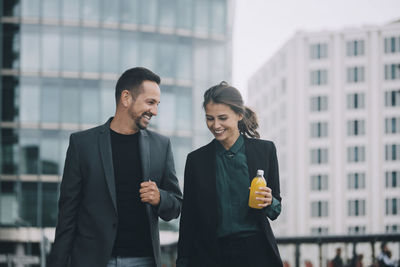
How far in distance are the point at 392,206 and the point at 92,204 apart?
7484 centimetres

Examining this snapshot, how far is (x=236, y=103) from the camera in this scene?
4473mm

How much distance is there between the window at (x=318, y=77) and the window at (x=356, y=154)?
335 inches

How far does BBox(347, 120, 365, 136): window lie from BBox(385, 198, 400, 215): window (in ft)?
27.2

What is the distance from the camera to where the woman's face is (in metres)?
4.42

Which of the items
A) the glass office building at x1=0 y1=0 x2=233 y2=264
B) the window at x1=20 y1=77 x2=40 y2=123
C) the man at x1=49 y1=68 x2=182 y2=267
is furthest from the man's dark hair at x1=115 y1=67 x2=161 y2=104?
the window at x1=20 y1=77 x2=40 y2=123

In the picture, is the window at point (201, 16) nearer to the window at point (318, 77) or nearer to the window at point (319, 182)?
the window at point (318, 77)

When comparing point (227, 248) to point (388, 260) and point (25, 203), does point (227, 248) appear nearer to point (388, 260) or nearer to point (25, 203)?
point (388, 260)

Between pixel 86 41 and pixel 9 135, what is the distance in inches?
262

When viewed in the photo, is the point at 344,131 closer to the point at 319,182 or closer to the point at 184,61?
the point at 319,182

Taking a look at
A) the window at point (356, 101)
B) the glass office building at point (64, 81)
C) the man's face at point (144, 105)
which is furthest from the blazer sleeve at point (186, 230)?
the window at point (356, 101)

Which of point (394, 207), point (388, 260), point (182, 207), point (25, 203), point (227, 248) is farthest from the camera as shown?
point (394, 207)

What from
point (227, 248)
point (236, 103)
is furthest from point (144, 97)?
point (227, 248)

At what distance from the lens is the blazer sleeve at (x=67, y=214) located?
14.5ft

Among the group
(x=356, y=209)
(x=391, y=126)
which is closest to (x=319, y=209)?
(x=356, y=209)
